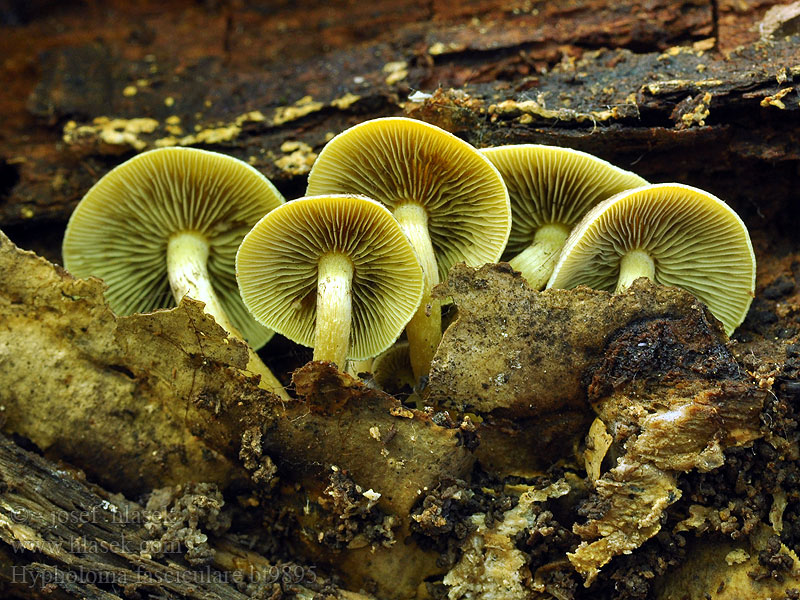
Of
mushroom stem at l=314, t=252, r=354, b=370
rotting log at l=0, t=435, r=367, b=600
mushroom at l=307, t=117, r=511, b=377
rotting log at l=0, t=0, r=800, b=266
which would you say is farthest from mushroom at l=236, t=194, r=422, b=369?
rotting log at l=0, t=435, r=367, b=600

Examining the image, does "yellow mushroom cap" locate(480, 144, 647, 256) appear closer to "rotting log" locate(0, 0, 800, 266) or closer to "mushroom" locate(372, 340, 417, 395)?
"rotting log" locate(0, 0, 800, 266)

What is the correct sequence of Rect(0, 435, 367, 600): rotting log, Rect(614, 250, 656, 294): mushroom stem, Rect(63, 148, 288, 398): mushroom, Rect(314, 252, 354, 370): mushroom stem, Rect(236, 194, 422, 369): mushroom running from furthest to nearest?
Rect(63, 148, 288, 398): mushroom → Rect(614, 250, 656, 294): mushroom stem → Rect(314, 252, 354, 370): mushroom stem → Rect(236, 194, 422, 369): mushroom → Rect(0, 435, 367, 600): rotting log

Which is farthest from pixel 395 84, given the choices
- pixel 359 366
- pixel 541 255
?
pixel 359 366

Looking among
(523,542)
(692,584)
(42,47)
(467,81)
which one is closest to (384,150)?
(467,81)

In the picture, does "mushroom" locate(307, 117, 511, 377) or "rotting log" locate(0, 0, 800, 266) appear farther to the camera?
"rotting log" locate(0, 0, 800, 266)

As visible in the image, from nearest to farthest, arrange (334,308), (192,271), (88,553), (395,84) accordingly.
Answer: (88,553) < (334,308) < (192,271) < (395,84)

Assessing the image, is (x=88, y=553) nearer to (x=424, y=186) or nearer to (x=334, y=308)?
(x=334, y=308)

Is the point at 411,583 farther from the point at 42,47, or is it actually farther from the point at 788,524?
the point at 42,47
